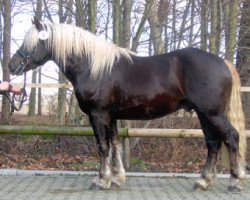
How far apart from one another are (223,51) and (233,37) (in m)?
0.37

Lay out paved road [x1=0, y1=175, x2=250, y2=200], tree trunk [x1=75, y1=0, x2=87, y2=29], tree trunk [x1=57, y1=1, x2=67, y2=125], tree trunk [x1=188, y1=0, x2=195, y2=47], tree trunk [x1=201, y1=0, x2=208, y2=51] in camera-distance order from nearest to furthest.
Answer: paved road [x1=0, y1=175, x2=250, y2=200]
tree trunk [x1=75, y1=0, x2=87, y2=29]
tree trunk [x1=57, y1=1, x2=67, y2=125]
tree trunk [x1=201, y1=0, x2=208, y2=51]
tree trunk [x1=188, y1=0, x2=195, y2=47]

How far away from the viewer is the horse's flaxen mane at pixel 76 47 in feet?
19.8

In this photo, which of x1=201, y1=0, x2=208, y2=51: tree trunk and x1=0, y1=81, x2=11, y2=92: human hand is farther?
x1=201, y1=0, x2=208, y2=51: tree trunk

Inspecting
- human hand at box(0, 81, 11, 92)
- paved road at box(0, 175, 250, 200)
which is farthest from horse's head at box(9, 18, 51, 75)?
paved road at box(0, 175, 250, 200)

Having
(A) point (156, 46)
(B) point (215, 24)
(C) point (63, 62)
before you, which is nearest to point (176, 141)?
(A) point (156, 46)

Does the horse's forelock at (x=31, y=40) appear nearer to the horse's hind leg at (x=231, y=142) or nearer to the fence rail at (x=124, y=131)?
the fence rail at (x=124, y=131)

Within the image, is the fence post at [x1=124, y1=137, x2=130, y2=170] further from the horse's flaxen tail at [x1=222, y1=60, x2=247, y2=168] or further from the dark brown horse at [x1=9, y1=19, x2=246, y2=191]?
the horse's flaxen tail at [x1=222, y1=60, x2=247, y2=168]

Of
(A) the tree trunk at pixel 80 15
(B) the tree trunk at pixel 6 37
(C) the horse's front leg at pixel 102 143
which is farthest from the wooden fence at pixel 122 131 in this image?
(B) the tree trunk at pixel 6 37

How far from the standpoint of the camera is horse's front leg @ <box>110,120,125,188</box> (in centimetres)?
621

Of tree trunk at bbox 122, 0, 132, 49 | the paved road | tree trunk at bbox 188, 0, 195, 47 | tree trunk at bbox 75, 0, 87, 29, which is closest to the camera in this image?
the paved road

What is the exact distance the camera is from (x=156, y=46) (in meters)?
9.91

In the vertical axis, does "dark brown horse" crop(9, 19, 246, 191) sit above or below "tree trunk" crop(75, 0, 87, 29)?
below

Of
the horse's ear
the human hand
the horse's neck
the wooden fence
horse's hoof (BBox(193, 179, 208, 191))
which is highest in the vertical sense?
the horse's ear

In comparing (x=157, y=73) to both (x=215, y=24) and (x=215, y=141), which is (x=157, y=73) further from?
(x=215, y=24)
